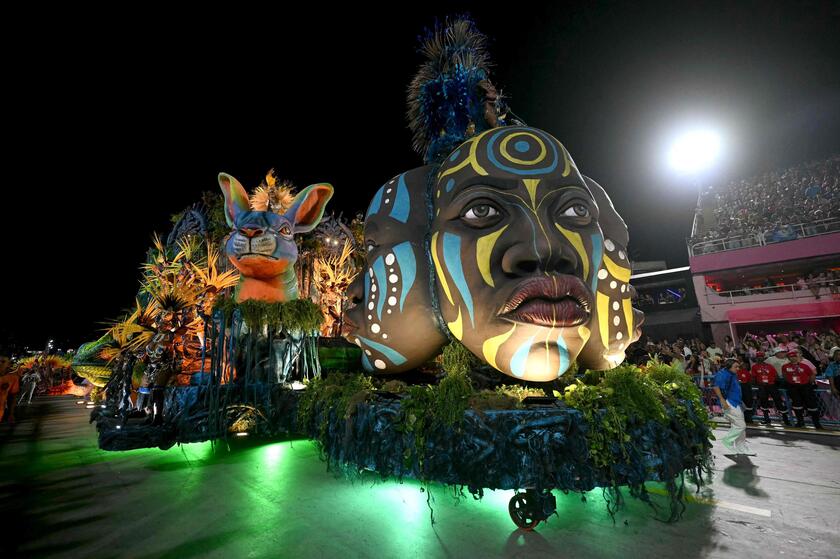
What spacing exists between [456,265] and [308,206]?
16.1 feet

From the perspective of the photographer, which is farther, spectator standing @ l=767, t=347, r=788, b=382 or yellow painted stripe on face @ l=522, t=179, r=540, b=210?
spectator standing @ l=767, t=347, r=788, b=382

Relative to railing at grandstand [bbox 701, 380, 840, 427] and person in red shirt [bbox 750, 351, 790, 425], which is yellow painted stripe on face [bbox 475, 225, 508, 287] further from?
railing at grandstand [bbox 701, 380, 840, 427]

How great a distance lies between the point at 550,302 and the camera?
363 centimetres

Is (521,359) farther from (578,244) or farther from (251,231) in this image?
(251,231)

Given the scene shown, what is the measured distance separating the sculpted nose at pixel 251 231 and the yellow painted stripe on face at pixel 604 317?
590cm

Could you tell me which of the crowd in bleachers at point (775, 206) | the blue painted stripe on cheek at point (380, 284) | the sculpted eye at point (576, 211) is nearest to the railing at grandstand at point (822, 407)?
the sculpted eye at point (576, 211)

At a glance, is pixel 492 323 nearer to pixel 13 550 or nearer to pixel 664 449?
pixel 664 449

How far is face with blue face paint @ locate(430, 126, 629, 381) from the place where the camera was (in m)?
3.68

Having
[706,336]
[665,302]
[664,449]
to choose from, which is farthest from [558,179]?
[665,302]

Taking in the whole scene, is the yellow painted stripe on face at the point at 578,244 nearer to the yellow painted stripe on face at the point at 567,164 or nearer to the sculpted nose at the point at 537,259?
the sculpted nose at the point at 537,259

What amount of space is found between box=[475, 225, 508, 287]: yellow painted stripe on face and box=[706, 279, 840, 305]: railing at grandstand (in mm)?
20868

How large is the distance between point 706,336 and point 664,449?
2164cm

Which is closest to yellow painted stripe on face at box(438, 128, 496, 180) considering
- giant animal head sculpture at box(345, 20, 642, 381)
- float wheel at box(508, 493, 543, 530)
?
giant animal head sculpture at box(345, 20, 642, 381)

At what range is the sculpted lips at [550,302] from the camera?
11.8ft
